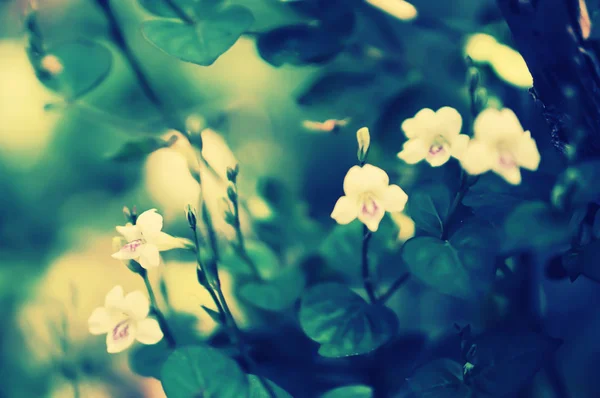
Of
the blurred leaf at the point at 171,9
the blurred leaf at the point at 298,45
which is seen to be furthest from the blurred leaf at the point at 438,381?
the blurred leaf at the point at 171,9

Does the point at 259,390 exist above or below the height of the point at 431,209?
below

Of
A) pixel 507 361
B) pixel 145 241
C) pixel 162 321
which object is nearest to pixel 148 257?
pixel 145 241

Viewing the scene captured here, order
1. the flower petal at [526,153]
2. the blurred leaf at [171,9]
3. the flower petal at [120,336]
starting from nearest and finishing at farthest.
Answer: the flower petal at [526,153] < the flower petal at [120,336] < the blurred leaf at [171,9]

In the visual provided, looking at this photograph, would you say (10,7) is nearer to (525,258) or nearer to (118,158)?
(118,158)

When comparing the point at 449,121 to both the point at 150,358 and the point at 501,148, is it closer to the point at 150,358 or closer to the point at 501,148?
the point at 501,148

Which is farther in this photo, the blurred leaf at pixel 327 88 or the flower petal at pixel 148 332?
the blurred leaf at pixel 327 88

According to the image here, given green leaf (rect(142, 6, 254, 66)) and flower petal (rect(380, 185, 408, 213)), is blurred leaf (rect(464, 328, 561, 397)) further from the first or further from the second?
green leaf (rect(142, 6, 254, 66))

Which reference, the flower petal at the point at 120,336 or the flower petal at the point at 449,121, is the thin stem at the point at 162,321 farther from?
the flower petal at the point at 449,121
